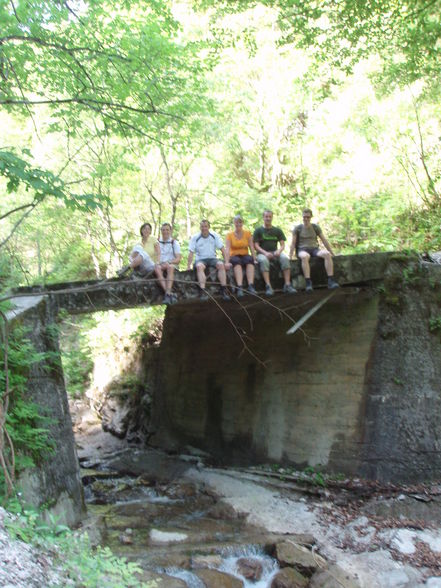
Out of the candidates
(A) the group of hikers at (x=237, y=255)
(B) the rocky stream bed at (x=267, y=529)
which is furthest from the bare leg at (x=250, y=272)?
(B) the rocky stream bed at (x=267, y=529)

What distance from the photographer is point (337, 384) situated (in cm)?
947

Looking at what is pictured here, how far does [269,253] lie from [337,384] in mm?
2683

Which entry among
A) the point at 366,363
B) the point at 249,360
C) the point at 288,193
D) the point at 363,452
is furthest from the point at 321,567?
the point at 288,193

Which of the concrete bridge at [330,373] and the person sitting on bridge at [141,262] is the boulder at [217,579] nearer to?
the concrete bridge at [330,373]

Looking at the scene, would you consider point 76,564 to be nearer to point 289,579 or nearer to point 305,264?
point 289,579

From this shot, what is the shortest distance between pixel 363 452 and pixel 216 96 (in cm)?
1185

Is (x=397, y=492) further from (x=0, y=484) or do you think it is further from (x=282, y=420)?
(x=0, y=484)

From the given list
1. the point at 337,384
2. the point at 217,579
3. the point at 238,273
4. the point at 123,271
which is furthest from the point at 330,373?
the point at 217,579

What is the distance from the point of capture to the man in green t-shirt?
344 inches

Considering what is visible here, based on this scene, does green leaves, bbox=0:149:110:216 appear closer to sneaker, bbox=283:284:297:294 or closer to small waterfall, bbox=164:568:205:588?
A: small waterfall, bbox=164:568:205:588

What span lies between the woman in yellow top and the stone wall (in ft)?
5.02

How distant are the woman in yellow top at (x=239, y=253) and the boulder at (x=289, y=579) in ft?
13.2

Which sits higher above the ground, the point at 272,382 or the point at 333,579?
the point at 272,382

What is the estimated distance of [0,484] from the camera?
5277 millimetres
